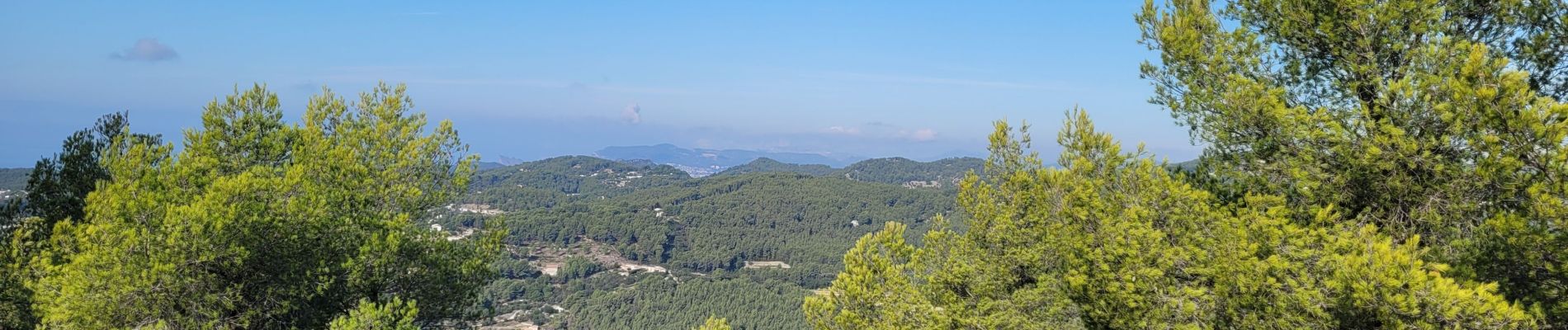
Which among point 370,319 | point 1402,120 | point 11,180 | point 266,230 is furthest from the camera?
point 11,180

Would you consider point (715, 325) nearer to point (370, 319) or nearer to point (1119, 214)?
point (370, 319)

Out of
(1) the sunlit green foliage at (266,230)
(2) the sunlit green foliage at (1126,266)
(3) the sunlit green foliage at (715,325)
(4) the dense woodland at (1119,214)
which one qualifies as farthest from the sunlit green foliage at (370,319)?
(2) the sunlit green foliage at (1126,266)

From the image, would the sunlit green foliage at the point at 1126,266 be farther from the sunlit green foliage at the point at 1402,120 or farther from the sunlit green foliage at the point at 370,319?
the sunlit green foliage at the point at 370,319

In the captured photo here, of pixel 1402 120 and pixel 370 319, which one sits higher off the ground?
pixel 1402 120

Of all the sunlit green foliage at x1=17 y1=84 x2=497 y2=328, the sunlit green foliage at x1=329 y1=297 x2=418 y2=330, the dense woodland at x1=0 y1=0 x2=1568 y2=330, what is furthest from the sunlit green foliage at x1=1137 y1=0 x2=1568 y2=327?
the sunlit green foliage at x1=17 y1=84 x2=497 y2=328

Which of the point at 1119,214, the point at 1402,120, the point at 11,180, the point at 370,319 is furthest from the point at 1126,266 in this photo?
the point at 11,180

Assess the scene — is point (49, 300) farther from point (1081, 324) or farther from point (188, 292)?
point (1081, 324)

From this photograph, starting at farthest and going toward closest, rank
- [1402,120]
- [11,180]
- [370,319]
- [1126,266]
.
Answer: [11,180] < [370,319] < [1126,266] < [1402,120]

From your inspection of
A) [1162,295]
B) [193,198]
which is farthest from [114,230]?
[1162,295]

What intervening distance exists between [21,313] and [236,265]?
5.98m

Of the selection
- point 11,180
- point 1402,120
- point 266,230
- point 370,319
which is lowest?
point 11,180

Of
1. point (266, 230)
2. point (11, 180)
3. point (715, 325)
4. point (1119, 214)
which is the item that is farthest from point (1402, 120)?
point (11, 180)

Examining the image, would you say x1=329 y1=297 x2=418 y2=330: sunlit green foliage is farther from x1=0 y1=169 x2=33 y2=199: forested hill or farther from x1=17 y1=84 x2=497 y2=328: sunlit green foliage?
x1=0 y1=169 x2=33 y2=199: forested hill

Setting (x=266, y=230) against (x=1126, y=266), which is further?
(x=266, y=230)
